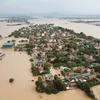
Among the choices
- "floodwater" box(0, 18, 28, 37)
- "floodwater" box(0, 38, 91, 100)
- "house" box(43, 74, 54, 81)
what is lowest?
"floodwater" box(0, 18, 28, 37)

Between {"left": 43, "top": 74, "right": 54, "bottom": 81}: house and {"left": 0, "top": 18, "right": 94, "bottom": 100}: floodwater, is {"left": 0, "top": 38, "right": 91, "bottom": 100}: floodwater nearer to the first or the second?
{"left": 0, "top": 18, "right": 94, "bottom": 100}: floodwater

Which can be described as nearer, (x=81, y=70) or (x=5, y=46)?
(x=81, y=70)

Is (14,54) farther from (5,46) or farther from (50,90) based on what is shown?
(50,90)

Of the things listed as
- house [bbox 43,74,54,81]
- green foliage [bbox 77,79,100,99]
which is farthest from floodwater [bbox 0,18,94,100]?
house [bbox 43,74,54,81]

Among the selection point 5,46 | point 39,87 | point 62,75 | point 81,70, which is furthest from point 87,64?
point 5,46

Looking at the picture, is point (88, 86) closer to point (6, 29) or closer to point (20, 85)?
point (20, 85)

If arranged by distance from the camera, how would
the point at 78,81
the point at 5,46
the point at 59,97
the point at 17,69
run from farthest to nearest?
the point at 5,46 < the point at 17,69 < the point at 78,81 < the point at 59,97

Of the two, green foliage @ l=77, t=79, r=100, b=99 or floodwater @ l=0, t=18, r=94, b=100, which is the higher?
green foliage @ l=77, t=79, r=100, b=99

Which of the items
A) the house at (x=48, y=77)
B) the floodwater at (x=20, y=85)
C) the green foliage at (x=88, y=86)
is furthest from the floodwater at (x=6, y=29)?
the green foliage at (x=88, y=86)

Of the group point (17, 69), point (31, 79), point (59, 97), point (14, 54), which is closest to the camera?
point (59, 97)

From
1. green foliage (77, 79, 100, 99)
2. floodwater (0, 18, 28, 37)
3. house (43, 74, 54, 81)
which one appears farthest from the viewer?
floodwater (0, 18, 28, 37)

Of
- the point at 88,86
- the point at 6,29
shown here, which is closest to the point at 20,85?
the point at 88,86
